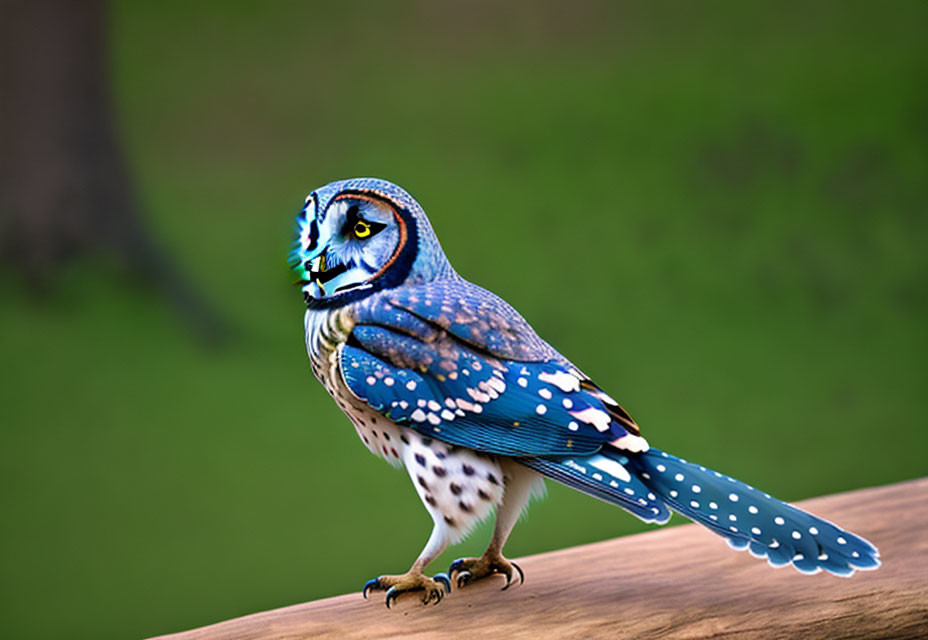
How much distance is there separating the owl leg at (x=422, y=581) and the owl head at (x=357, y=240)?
0.35 m

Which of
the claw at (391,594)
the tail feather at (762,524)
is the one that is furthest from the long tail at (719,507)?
the claw at (391,594)

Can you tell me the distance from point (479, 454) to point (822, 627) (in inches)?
21.0

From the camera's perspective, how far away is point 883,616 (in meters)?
1.47

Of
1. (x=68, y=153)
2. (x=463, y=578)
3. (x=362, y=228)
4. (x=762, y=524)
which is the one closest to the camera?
(x=762, y=524)

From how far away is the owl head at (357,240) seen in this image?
1424mm

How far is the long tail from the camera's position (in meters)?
1.32

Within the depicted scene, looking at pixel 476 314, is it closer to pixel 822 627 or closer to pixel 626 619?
pixel 626 619

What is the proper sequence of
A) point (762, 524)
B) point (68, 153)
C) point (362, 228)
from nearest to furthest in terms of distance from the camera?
point (762, 524) < point (362, 228) < point (68, 153)

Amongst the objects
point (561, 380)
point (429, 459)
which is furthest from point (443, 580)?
point (561, 380)

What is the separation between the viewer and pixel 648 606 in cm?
146

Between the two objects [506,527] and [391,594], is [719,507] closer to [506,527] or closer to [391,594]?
[506,527]

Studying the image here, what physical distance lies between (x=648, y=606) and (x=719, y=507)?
0.21m

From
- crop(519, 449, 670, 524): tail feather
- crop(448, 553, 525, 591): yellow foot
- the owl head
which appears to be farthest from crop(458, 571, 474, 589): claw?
the owl head

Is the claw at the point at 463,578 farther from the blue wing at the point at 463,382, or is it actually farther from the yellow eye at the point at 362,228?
the yellow eye at the point at 362,228
